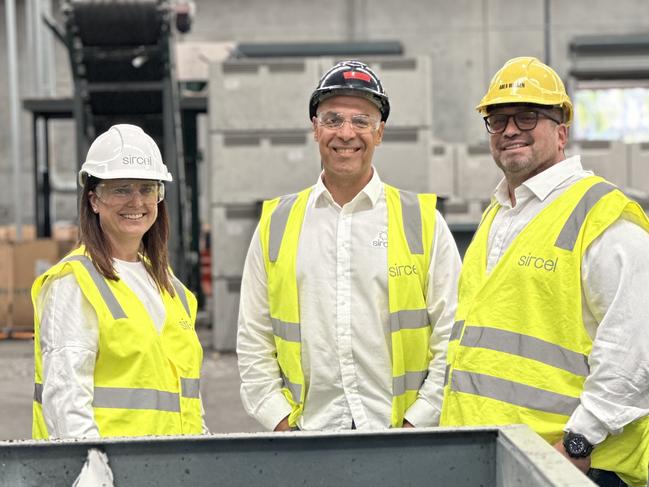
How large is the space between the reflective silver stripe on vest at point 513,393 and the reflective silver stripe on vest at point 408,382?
12.0 inches

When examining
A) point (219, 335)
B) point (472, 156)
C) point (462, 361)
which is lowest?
point (219, 335)

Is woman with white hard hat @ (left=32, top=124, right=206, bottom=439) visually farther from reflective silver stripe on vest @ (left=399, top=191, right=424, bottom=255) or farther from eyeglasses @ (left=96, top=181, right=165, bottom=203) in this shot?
reflective silver stripe on vest @ (left=399, top=191, right=424, bottom=255)

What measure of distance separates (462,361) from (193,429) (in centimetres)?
74

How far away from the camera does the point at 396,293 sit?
2836 mm

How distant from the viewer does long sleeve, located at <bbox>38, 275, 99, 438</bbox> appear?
7.64 ft

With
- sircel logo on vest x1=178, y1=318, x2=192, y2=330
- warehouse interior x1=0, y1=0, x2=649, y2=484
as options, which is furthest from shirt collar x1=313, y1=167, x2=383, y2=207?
warehouse interior x1=0, y1=0, x2=649, y2=484

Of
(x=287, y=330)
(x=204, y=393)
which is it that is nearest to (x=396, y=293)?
(x=287, y=330)

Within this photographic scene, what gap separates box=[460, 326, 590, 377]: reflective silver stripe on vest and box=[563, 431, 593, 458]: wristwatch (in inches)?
6.3

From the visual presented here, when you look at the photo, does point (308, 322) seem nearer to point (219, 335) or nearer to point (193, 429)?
point (193, 429)

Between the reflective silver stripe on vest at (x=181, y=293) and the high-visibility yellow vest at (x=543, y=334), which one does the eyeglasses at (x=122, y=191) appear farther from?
the high-visibility yellow vest at (x=543, y=334)

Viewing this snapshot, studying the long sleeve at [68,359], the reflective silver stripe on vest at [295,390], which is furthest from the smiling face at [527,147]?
the long sleeve at [68,359]

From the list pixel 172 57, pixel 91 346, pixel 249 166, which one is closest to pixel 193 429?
pixel 91 346

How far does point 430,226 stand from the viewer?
2.94 metres

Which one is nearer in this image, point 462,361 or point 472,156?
point 462,361
